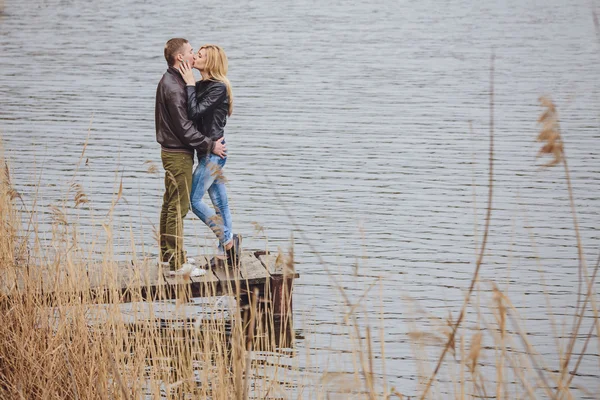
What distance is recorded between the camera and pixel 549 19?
114ft

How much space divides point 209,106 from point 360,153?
316 inches

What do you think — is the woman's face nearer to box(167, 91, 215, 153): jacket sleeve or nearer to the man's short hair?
the man's short hair

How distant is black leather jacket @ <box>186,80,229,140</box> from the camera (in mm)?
7164

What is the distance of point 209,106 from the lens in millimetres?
7203

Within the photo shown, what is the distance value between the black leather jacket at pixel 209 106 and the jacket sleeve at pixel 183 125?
6 centimetres

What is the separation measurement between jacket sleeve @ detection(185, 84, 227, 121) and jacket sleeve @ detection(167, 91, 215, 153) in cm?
5

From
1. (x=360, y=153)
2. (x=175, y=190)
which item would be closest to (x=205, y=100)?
(x=175, y=190)

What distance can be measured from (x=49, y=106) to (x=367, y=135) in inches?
247

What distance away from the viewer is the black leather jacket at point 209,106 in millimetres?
7164

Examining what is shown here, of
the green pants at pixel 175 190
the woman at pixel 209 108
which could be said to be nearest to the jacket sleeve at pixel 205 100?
the woman at pixel 209 108

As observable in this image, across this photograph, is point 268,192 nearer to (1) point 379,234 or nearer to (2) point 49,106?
(1) point 379,234

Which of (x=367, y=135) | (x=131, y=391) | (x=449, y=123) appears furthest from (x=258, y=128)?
(x=131, y=391)

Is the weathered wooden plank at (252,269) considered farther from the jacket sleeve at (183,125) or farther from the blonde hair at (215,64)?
the blonde hair at (215,64)

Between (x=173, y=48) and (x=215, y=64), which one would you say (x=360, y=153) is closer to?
(x=215, y=64)
